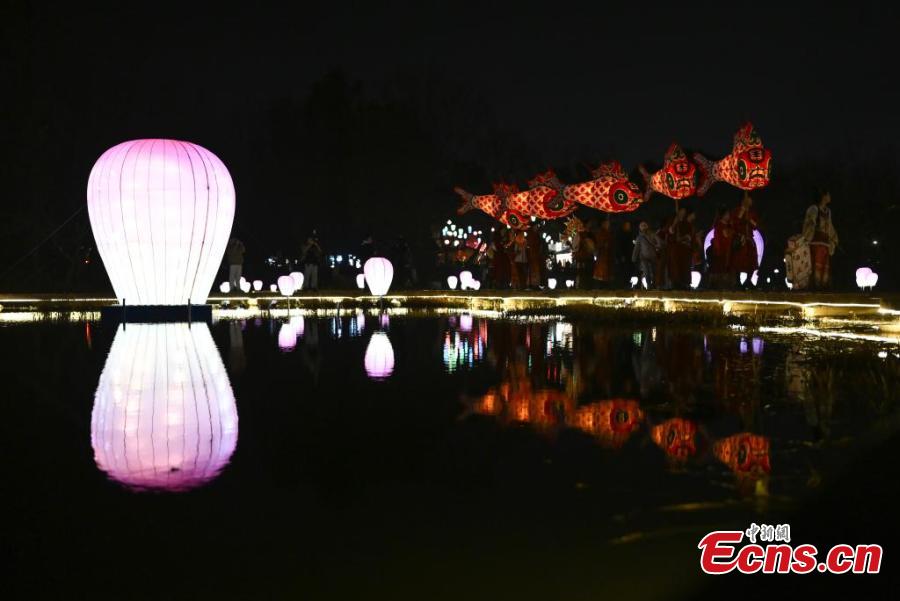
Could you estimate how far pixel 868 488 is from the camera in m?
3.76

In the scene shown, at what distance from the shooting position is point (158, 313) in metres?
16.4

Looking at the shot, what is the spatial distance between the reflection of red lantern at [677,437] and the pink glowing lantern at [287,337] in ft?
19.2

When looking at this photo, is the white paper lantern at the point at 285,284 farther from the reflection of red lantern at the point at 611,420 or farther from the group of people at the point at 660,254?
the reflection of red lantern at the point at 611,420

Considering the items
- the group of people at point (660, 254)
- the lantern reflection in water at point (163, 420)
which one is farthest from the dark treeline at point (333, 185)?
the lantern reflection in water at point (163, 420)

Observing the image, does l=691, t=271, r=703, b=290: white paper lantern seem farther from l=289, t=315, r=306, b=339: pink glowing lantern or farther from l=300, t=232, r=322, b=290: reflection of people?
l=289, t=315, r=306, b=339: pink glowing lantern

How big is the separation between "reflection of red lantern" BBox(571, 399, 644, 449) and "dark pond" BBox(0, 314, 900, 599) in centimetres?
3

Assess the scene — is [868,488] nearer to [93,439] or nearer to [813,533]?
[813,533]

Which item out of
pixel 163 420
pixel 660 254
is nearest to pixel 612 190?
pixel 660 254

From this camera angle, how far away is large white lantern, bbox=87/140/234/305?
15930 mm

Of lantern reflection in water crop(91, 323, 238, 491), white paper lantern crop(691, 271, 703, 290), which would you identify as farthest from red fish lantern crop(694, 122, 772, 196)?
lantern reflection in water crop(91, 323, 238, 491)

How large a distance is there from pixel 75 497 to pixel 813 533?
311 cm

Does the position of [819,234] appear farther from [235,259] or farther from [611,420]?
[235,259]

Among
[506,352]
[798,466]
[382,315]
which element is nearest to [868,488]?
[798,466]

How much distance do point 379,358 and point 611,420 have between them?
13.7ft
